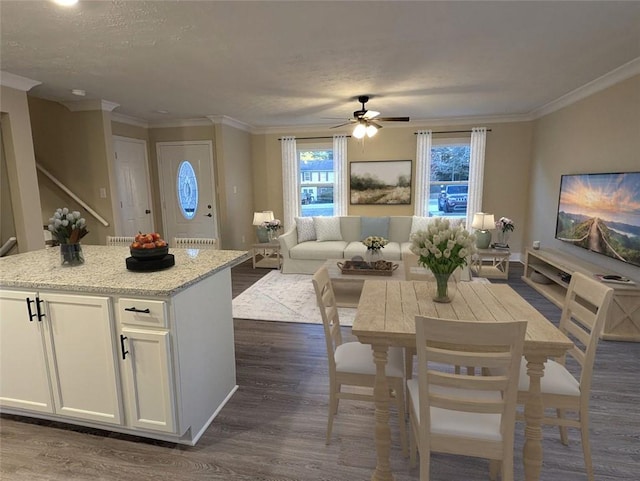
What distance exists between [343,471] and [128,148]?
5.76m

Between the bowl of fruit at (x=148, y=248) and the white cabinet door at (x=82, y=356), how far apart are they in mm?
339

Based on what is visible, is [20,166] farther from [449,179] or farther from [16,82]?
[449,179]

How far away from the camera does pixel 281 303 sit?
423 centimetres

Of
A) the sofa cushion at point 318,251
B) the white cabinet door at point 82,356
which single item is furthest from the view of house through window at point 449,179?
the white cabinet door at point 82,356

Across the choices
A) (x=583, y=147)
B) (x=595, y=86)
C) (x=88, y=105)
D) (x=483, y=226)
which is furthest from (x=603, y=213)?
(x=88, y=105)

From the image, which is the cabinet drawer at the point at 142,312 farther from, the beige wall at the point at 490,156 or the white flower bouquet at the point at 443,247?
the beige wall at the point at 490,156

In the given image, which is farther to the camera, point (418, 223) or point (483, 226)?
point (418, 223)

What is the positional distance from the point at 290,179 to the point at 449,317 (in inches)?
209

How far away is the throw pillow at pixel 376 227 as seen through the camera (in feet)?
19.2

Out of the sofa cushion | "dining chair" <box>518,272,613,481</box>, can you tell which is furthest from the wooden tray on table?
"dining chair" <box>518,272,613,481</box>

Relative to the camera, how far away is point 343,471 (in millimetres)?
1813

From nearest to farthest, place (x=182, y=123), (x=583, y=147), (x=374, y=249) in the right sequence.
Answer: (x=583, y=147), (x=374, y=249), (x=182, y=123)

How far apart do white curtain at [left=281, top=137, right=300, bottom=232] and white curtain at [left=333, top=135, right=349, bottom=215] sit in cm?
74

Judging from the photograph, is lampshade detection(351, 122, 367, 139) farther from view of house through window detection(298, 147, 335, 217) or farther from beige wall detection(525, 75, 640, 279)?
beige wall detection(525, 75, 640, 279)
